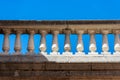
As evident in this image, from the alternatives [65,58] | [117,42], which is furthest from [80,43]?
[117,42]

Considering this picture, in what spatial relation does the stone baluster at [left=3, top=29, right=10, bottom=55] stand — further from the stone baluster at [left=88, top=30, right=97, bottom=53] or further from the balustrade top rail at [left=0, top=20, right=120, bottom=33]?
the stone baluster at [left=88, top=30, right=97, bottom=53]

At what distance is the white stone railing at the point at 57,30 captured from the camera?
8.58 m

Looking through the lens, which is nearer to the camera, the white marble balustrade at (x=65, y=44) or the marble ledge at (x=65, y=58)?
the marble ledge at (x=65, y=58)

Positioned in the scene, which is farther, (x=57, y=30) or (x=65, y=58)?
(x=57, y=30)

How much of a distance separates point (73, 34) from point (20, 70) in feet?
5.04

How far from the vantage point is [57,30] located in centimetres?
871

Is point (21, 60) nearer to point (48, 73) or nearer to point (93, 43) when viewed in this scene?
point (48, 73)

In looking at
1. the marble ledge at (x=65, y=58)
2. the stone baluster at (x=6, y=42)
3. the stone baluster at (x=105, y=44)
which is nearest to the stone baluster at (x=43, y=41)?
the marble ledge at (x=65, y=58)

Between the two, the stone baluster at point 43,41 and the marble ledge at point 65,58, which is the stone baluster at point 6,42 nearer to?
the marble ledge at point 65,58

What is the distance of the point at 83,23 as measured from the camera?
8.66 metres

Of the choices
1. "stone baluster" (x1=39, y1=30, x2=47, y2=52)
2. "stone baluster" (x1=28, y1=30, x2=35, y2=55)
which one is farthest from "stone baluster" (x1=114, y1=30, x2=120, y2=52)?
"stone baluster" (x1=28, y1=30, x2=35, y2=55)

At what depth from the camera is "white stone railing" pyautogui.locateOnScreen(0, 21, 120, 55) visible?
8.58 meters

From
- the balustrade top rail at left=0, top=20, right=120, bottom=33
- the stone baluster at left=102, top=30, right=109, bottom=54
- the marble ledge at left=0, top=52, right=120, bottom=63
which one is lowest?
the marble ledge at left=0, top=52, right=120, bottom=63

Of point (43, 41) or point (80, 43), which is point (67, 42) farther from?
point (43, 41)
